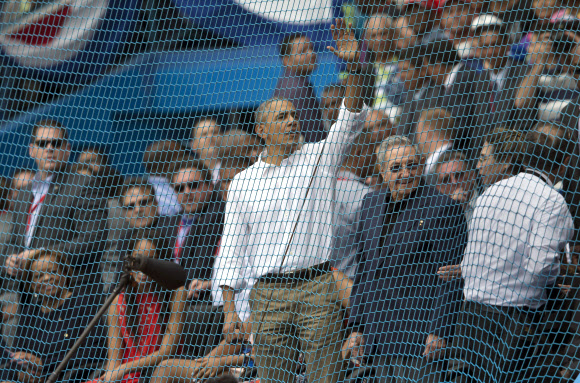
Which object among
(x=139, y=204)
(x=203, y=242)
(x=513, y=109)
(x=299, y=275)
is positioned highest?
(x=513, y=109)

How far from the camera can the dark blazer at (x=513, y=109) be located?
139 inches

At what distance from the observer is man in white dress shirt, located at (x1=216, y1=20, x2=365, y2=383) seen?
122 inches

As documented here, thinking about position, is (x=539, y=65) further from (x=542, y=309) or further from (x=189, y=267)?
(x=189, y=267)

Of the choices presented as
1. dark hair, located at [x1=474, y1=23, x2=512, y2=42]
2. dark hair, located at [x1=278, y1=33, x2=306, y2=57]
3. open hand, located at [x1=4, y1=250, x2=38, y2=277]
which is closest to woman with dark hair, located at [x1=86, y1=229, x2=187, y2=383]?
open hand, located at [x1=4, y1=250, x2=38, y2=277]

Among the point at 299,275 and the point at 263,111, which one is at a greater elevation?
the point at 263,111

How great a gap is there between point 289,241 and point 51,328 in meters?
1.66

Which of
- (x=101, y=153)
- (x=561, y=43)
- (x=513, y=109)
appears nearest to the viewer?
(x=513, y=109)

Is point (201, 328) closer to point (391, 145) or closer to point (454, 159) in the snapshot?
point (391, 145)

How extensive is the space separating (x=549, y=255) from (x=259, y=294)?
4.27ft

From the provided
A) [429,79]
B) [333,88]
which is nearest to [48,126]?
[333,88]

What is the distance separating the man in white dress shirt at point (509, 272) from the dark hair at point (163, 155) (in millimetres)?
1917

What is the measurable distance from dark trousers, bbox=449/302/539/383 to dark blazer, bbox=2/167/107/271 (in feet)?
7.08

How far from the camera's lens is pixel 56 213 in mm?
4211

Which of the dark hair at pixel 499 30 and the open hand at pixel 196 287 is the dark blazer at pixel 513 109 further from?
the open hand at pixel 196 287
